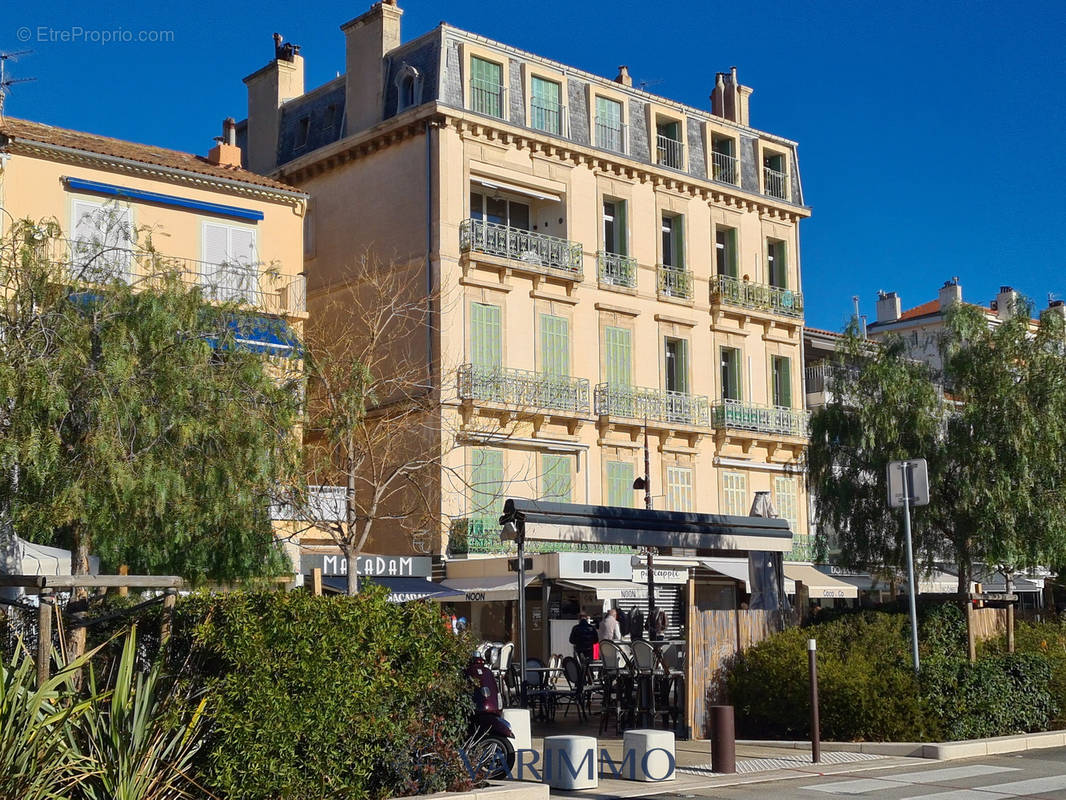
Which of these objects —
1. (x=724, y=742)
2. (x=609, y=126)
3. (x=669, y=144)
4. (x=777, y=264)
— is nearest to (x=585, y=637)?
(x=724, y=742)

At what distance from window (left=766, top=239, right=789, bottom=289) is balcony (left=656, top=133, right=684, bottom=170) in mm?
4167

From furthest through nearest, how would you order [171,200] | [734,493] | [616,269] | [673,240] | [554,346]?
1. [673,240]
2. [734,493]
3. [616,269]
4. [554,346]
5. [171,200]

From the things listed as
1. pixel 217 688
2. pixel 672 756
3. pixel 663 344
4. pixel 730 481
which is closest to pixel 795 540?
pixel 730 481

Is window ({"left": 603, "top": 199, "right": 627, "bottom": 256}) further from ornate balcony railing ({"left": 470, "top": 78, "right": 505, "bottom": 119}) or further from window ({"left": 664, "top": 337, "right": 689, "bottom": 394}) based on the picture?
ornate balcony railing ({"left": 470, "top": 78, "right": 505, "bottom": 119})

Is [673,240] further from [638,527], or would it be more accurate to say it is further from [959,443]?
[638,527]

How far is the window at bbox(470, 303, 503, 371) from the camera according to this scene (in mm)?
30406

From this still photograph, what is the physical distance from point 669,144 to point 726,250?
11.3 ft

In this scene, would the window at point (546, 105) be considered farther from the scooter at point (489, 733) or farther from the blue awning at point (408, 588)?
the scooter at point (489, 733)

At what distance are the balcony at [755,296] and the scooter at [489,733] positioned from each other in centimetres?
2400

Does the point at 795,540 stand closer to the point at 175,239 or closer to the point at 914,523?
the point at 914,523

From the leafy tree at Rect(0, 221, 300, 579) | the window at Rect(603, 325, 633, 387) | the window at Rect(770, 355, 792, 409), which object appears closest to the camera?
the leafy tree at Rect(0, 221, 300, 579)

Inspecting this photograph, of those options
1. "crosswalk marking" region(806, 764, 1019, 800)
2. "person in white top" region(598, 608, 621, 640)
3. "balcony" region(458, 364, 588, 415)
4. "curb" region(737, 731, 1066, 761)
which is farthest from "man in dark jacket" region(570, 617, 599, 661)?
"crosswalk marking" region(806, 764, 1019, 800)

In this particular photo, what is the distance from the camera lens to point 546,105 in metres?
32.7

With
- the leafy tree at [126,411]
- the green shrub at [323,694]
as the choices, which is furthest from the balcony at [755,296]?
the green shrub at [323,694]
